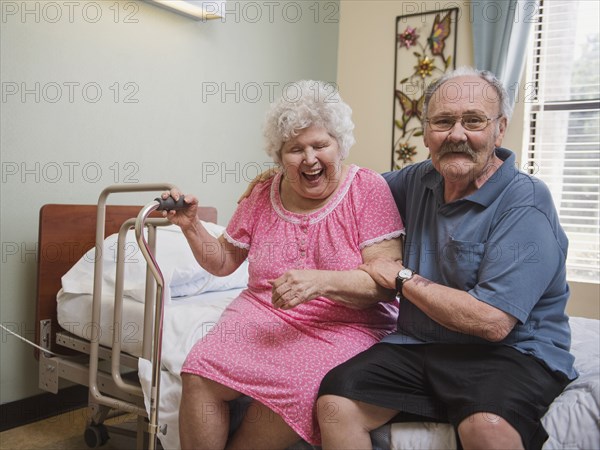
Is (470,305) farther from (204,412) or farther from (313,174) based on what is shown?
(204,412)

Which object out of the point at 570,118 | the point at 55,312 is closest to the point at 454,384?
the point at 55,312

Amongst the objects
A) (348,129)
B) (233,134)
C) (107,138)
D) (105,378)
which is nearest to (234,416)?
(105,378)

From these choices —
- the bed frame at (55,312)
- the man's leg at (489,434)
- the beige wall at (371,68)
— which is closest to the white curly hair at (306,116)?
the bed frame at (55,312)

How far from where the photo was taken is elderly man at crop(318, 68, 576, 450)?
1.29 metres

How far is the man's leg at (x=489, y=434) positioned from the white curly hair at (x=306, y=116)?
2.72 feet

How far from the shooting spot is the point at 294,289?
56.7 inches

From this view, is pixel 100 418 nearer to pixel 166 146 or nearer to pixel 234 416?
pixel 234 416

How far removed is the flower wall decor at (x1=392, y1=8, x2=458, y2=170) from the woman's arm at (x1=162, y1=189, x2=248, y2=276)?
2286 millimetres

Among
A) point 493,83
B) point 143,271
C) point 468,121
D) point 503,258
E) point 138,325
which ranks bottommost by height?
point 138,325

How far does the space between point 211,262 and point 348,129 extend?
567 millimetres

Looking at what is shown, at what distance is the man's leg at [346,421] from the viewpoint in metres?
1.30

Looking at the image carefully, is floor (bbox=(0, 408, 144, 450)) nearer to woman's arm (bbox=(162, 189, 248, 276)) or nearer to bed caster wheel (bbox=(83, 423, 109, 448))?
bed caster wheel (bbox=(83, 423, 109, 448))

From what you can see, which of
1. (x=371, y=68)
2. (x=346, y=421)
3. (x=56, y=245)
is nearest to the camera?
(x=346, y=421)

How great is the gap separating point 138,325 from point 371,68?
2.66m
